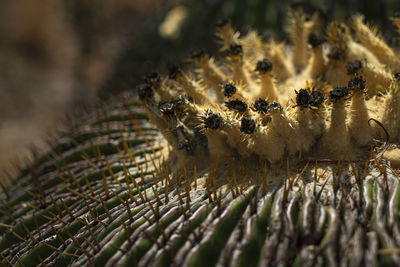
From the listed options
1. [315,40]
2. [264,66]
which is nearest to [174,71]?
[264,66]

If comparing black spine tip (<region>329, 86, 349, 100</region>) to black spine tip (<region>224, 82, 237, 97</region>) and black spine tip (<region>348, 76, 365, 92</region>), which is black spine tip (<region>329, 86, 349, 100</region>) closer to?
black spine tip (<region>348, 76, 365, 92</region>)

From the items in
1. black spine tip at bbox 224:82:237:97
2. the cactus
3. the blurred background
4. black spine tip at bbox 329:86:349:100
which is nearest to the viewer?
the cactus

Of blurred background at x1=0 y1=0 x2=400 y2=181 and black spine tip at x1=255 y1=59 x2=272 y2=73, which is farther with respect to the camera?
blurred background at x1=0 y1=0 x2=400 y2=181

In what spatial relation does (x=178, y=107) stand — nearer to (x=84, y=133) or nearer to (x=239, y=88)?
(x=239, y=88)

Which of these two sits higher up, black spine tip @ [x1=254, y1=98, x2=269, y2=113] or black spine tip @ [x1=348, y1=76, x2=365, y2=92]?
black spine tip @ [x1=348, y1=76, x2=365, y2=92]

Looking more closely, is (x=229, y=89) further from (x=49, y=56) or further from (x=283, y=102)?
(x=49, y=56)

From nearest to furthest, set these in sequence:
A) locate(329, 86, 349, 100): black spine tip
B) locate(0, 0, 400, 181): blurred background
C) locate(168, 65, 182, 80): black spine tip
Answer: locate(329, 86, 349, 100): black spine tip → locate(168, 65, 182, 80): black spine tip → locate(0, 0, 400, 181): blurred background

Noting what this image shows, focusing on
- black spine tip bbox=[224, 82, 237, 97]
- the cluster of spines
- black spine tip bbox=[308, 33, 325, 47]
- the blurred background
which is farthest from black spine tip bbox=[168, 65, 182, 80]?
the blurred background

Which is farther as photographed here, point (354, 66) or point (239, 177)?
point (354, 66)
